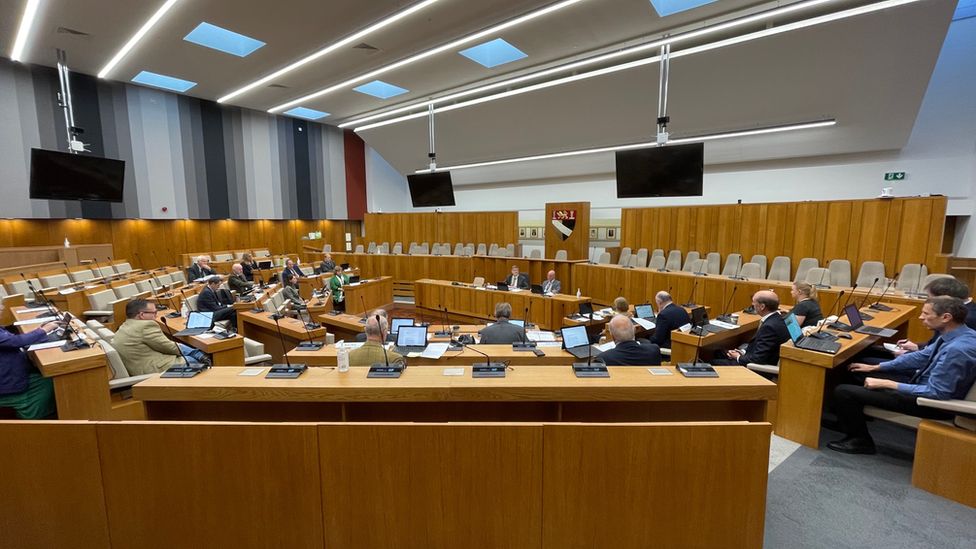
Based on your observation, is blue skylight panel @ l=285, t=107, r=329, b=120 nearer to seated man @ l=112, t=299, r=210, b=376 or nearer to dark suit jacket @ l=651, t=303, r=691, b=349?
seated man @ l=112, t=299, r=210, b=376

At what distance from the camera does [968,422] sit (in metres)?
2.51

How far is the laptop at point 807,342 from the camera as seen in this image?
3.17 metres

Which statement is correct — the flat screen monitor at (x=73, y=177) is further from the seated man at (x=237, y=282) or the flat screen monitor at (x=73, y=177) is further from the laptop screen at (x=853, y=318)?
the laptop screen at (x=853, y=318)

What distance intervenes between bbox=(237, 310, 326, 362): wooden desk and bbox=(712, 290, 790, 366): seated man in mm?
4423

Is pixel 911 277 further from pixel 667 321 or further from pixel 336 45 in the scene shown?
pixel 336 45

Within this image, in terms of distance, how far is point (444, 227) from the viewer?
13391 millimetres

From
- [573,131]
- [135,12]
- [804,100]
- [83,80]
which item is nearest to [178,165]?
[83,80]

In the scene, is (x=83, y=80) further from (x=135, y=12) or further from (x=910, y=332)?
(x=910, y=332)

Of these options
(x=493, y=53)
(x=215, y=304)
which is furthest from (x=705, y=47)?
(x=215, y=304)

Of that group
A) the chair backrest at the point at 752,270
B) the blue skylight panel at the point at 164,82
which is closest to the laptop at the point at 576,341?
the chair backrest at the point at 752,270

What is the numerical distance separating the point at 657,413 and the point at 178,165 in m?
14.4

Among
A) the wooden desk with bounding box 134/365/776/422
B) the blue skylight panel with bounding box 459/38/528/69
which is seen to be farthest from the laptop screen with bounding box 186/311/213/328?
the blue skylight panel with bounding box 459/38/528/69

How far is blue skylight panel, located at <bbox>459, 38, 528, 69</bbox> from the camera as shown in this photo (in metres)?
8.04

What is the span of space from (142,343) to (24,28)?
7554mm
